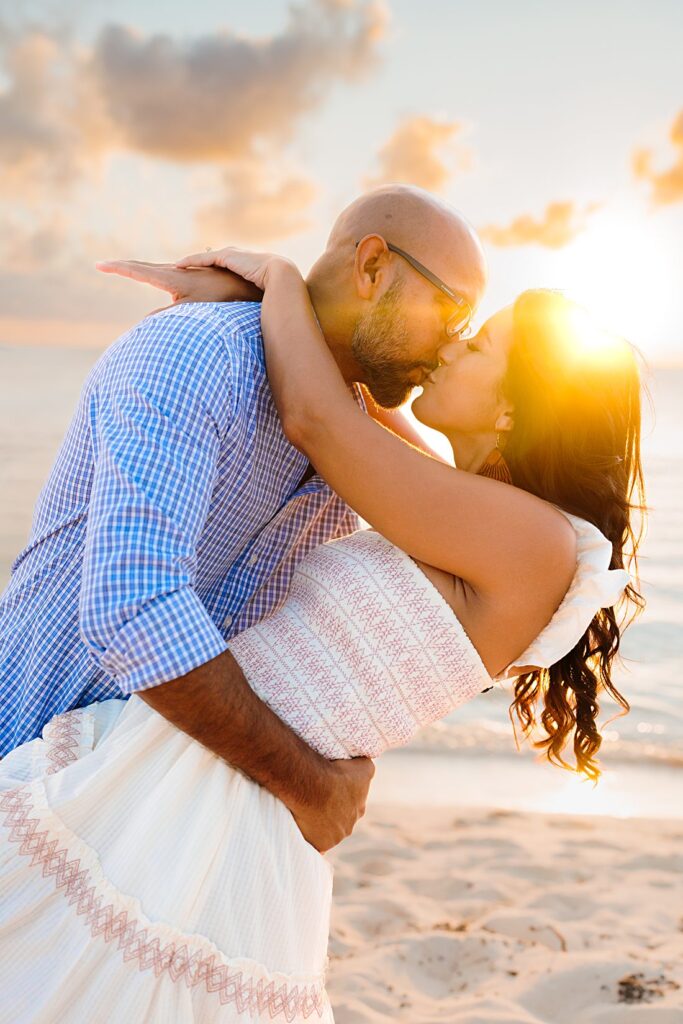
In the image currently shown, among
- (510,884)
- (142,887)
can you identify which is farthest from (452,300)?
(510,884)

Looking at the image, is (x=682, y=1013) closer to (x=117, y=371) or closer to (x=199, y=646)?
(x=199, y=646)

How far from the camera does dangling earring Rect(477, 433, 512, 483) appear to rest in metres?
2.65

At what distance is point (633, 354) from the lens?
2.56 meters

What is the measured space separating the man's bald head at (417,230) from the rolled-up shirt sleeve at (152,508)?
0.87m

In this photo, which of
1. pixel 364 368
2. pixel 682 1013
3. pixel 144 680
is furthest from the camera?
pixel 682 1013

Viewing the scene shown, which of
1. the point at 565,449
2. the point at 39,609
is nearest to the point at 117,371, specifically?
the point at 39,609

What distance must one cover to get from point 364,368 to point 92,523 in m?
1.11

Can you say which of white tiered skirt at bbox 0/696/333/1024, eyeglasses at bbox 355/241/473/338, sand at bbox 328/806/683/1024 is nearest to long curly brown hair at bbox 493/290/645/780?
eyeglasses at bbox 355/241/473/338

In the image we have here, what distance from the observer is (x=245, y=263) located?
2.54m

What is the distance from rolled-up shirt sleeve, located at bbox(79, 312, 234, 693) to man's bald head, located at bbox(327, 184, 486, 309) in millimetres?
867

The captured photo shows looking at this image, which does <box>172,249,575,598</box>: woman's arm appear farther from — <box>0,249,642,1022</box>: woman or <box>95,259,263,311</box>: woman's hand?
<box>95,259,263,311</box>: woman's hand

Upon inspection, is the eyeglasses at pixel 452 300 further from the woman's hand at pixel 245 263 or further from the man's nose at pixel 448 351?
the woman's hand at pixel 245 263

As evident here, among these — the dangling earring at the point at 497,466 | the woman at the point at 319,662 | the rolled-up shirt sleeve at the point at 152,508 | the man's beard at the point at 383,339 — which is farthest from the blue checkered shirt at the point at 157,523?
the dangling earring at the point at 497,466

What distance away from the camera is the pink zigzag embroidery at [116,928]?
1.80 m
